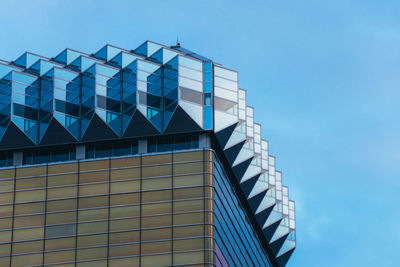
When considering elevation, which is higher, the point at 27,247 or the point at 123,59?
the point at 123,59

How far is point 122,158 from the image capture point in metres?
127

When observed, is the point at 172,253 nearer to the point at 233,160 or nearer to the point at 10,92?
the point at 233,160

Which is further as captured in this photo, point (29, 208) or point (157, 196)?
point (29, 208)

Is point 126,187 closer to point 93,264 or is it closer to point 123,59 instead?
point 93,264

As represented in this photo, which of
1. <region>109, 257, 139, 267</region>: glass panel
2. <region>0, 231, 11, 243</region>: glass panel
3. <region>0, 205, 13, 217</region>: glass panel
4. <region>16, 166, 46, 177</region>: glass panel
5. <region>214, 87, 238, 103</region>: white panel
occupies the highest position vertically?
<region>214, 87, 238, 103</region>: white panel

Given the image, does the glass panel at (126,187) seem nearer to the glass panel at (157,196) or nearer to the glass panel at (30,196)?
the glass panel at (157,196)

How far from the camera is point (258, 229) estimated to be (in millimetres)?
155000

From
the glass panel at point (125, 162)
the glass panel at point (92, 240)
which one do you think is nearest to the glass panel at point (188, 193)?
the glass panel at point (125, 162)

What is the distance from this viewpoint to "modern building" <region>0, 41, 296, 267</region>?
122312 mm

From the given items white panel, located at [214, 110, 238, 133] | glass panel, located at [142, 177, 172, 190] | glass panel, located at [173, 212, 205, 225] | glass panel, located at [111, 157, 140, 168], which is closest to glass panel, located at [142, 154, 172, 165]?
glass panel, located at [111, 157, 140, 168]

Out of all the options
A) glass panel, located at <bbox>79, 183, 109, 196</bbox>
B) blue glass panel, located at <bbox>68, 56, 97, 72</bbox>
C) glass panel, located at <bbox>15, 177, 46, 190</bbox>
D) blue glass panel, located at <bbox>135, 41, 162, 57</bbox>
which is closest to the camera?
glass panel, located at <bbox>79, 183, 109, 196</bbox>

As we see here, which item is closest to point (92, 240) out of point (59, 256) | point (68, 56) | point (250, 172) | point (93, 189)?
point (59, 256)

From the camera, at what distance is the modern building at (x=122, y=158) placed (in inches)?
4815

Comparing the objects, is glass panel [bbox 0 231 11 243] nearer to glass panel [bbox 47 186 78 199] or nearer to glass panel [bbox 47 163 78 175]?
glass panel [bbox 47 186 78 199]
